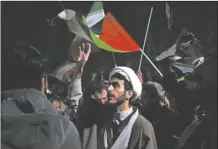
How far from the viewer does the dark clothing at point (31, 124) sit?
144cm

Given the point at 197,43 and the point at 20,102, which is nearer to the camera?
the point at 20,102

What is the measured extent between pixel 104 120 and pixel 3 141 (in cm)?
193

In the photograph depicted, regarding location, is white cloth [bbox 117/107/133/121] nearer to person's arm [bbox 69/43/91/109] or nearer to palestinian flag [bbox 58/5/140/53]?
person's arm [bbox 69/43/91/109]

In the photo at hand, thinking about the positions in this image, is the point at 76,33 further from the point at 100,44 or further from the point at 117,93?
the point at 117,93

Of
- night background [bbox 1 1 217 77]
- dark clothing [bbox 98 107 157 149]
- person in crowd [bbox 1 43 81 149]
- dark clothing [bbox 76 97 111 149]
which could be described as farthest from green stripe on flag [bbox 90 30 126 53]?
person in crowd [bbox 1 43 81 149]

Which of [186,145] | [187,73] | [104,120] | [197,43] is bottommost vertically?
[186,145]

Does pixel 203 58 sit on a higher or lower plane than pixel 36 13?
lower

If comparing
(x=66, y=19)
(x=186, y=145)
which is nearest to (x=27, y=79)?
(x=186, y=145)

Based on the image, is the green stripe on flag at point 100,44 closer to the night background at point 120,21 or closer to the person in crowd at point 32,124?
the night background at point 120,21

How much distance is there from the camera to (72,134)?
1.57 metres

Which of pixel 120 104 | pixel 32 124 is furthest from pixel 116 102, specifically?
pixel 32 124

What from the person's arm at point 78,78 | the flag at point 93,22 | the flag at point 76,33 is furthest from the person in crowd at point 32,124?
the flag at point 93,22

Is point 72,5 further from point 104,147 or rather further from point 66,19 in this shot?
point 104,147

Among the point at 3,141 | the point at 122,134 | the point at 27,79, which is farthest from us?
the point at 122,134
